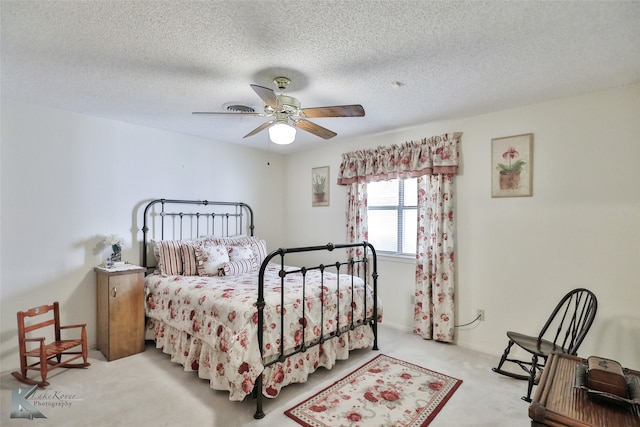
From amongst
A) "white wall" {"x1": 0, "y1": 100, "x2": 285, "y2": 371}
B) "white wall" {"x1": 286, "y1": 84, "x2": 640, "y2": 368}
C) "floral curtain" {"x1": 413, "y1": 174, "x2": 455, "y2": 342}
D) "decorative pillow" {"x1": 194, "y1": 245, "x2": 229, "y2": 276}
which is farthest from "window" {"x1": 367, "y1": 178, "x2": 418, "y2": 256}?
"white wall" {"x1": 0, "y1": 100, "x2": 285, "y2": 371}

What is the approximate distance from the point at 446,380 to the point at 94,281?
3566 mm

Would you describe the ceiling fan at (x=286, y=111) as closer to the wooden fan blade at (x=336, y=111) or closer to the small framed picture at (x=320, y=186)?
the wooden fan blade at (x=336, y=111)

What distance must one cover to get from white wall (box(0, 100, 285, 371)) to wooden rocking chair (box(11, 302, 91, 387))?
26 centimetres

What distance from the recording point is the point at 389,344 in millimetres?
3352

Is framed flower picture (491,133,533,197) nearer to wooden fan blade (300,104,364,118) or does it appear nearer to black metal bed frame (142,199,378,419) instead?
black metal bed frame (142,199,378,419)

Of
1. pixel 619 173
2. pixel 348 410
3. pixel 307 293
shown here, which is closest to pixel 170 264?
pixel 307 293

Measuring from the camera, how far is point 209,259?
344 centimetres

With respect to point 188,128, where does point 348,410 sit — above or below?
below

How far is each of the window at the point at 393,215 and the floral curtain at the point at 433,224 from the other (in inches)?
8.5

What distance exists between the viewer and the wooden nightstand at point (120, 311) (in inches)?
117

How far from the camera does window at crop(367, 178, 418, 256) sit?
3.87 meters

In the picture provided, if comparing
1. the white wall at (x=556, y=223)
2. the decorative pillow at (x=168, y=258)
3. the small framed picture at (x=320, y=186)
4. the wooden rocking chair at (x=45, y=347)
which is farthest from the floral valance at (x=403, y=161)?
the wooden rocking chair at (x=45, y=347)

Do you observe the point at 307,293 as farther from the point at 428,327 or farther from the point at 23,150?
the point at 23,150

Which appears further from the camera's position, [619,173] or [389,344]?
[389,344]
